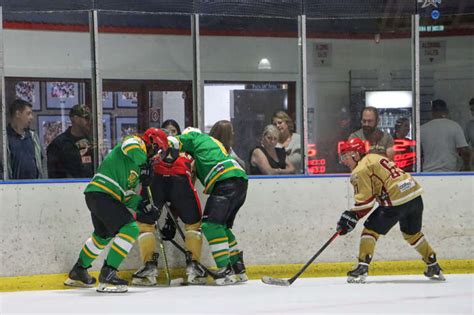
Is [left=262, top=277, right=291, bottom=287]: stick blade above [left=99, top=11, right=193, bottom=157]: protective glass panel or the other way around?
the other way around

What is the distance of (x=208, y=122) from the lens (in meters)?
7.04

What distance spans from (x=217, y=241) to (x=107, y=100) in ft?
4.25

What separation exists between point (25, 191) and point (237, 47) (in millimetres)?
1772

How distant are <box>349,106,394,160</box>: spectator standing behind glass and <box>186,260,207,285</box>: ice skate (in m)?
1.50

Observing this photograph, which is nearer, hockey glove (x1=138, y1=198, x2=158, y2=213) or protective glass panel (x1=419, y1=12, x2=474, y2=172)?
hockey glove (x1=138, y1=198, x2=158, y2=213)

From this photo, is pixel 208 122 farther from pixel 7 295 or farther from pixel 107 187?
pixel 7 295

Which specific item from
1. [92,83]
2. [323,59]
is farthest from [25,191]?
[323,59]

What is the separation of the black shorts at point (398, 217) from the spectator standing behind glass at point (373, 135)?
83cm

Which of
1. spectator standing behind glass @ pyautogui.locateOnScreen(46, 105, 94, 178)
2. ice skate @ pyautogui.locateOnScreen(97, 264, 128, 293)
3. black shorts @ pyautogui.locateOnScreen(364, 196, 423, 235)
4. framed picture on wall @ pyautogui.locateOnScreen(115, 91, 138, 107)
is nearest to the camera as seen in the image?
ice skate @ pyautogui.locateOnScreen(97, 264, 128, 293)

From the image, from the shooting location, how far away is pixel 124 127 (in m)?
6.91

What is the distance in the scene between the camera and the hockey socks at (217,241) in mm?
6418

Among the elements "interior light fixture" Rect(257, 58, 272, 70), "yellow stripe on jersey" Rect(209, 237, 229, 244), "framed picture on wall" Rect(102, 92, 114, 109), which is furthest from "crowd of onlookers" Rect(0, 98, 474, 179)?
"yellow stripe on jersey" Rect(209, 237, 229, 244)

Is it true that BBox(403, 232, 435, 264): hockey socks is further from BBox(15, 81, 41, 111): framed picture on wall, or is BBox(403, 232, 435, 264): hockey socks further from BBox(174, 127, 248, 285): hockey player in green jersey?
BBox(15, 81, 41, 111): framed picture on wall

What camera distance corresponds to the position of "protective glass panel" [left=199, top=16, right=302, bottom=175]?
23.1 ft
